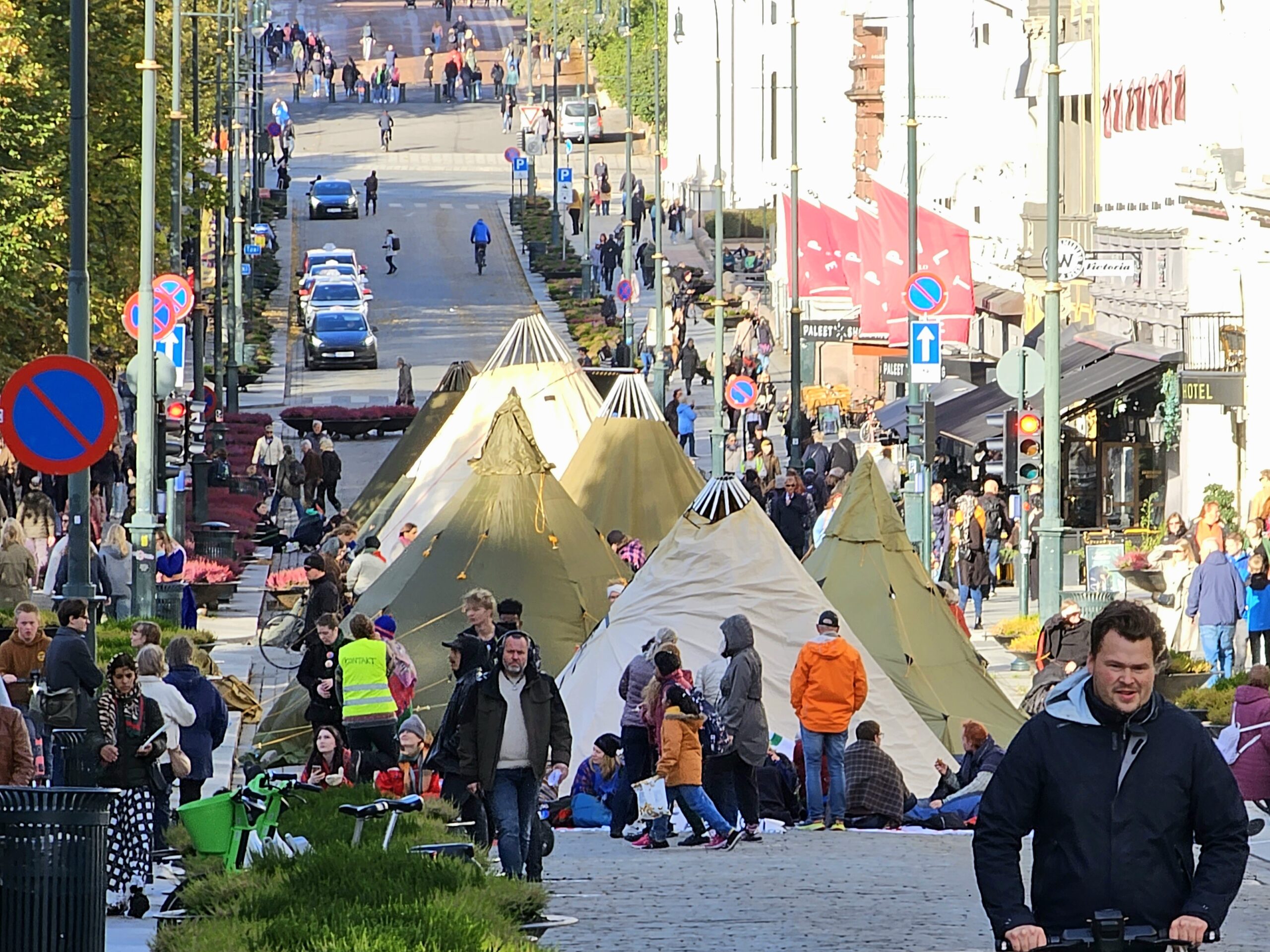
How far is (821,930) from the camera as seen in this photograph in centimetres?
1393

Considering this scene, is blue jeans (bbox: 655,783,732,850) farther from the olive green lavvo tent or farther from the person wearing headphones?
the olive green lavvo tent

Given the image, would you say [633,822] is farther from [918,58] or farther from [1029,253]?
[918,58]

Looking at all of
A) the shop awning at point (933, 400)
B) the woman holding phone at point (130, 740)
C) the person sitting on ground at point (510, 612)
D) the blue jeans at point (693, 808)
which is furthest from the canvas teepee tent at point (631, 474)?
the woman holding phone at point (130, 740)

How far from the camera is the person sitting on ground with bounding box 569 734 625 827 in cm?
2022

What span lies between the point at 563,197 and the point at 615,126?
30918mm

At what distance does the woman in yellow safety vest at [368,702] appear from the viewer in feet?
63.1

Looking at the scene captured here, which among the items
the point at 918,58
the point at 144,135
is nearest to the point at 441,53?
the point at 918,58

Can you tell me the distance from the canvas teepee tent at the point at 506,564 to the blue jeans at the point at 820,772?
7.23m

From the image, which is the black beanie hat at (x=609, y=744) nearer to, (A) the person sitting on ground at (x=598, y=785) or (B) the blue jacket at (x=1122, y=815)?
(A) the person sitting on ground at (x=598, y=785)

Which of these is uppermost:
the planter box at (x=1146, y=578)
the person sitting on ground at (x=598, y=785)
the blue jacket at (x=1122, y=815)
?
the blue jacket at (x=1122, y=815)

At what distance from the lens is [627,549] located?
33.2 meters

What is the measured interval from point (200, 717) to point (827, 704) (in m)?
4.51

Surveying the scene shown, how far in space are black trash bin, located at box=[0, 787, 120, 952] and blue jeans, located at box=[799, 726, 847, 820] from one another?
31.2 ft

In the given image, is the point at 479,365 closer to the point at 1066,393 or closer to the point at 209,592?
the point at 1066,393
